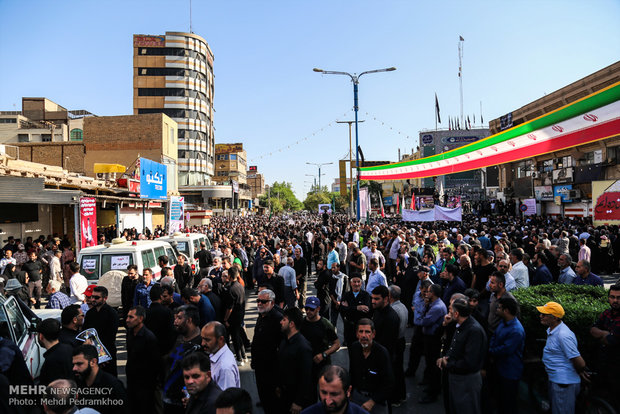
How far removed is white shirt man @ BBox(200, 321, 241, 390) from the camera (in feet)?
12.5

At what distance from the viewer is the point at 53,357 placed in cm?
414

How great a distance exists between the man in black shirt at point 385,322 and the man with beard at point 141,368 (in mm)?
2630

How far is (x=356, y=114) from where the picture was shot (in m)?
23.0

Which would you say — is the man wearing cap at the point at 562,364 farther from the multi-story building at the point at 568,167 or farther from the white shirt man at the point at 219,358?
the multi-story building at the point at 568,167

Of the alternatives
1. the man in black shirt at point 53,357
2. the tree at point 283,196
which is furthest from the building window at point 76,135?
the tree at point 283,196

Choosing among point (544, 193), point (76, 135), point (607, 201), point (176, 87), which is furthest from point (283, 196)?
point (607, 201)

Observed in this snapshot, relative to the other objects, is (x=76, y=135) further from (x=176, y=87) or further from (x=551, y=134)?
(x=551, y=134)

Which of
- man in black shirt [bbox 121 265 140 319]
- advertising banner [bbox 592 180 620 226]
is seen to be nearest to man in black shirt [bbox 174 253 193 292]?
man in black shirt [bbox 121 265 140 319]

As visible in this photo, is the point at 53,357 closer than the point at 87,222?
Yes

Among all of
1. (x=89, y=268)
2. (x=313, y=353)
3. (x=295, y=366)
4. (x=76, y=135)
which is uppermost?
(x=76, y=135)

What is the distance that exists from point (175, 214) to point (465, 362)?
15917 millimetres

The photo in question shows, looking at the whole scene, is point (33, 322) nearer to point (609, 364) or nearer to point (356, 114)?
point (609, 364)

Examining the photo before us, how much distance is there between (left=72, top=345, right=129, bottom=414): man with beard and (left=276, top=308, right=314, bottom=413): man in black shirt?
1.54 meters

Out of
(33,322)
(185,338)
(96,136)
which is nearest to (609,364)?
(185,338)
